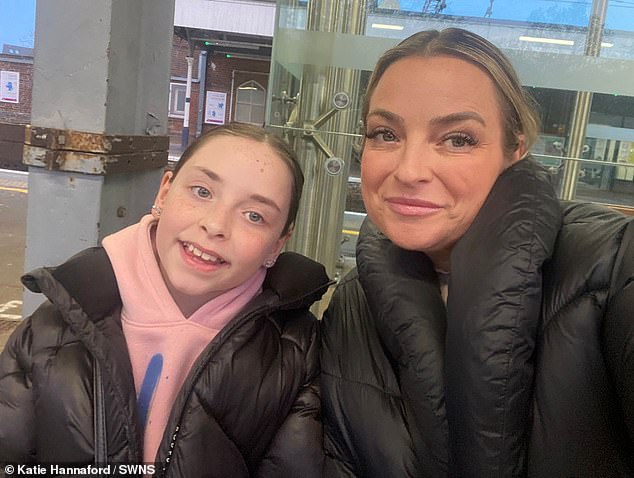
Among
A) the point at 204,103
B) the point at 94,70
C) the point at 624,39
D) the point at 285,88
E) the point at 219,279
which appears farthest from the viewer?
the point at 204,103

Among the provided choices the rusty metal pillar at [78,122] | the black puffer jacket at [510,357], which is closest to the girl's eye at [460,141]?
the black puffer jacket at [510,357]

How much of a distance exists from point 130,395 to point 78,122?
3.79ft

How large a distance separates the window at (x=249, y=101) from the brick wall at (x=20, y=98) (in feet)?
18.8

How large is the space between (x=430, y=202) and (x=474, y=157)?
125 millimetres

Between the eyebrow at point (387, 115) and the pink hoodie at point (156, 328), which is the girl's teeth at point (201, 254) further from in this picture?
the eyebrow at point (387, 115)

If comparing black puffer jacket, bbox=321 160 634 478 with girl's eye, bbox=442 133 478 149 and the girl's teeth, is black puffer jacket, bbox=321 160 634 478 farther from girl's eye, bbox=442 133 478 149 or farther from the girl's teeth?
the girl's teeth

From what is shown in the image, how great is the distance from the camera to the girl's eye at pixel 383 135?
1.26 metres

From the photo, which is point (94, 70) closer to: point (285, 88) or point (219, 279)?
point (219, 279)

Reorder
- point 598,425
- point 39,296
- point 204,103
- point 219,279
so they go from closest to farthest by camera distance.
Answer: point 598,425
point 219,279
point 39,296
point 204,103

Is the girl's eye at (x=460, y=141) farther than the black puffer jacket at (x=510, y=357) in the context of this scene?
Yes

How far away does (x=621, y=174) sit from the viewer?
3.65m

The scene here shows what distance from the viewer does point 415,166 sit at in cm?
119

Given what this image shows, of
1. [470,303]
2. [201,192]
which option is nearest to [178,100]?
[201,192]

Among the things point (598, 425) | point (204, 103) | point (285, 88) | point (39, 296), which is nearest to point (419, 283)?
point (598, 425)
